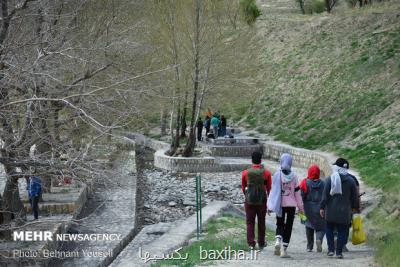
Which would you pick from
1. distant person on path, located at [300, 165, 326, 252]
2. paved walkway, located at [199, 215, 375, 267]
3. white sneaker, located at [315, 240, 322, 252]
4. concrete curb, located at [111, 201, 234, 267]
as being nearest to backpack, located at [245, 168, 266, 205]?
distant person on path, located at [300, 165, 326, 252]

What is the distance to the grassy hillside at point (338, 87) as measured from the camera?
2661 cm

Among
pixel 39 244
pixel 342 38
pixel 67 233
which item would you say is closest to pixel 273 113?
pixel 342 38

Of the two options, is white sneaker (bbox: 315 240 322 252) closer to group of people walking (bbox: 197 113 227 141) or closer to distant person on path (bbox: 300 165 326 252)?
distant person on path (bbox: 300 165 326 252)

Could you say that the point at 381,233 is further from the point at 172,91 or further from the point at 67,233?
the point at 172,91

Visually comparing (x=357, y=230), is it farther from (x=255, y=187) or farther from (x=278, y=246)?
(x=255, y=187)

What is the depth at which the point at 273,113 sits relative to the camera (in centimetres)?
4072

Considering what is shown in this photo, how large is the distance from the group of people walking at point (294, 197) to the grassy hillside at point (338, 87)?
5.96m

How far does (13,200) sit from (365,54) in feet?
83.7

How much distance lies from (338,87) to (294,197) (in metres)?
27.3

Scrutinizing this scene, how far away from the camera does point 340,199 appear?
36.0 feet

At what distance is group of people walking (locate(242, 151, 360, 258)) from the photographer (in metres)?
11.0

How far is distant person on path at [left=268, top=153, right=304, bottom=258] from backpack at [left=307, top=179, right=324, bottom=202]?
0.44m

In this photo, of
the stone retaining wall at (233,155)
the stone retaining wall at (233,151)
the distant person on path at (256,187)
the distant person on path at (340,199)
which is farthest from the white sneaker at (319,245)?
the stone retaining wall at (233,151)

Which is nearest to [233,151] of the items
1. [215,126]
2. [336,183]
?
[215,126]
